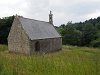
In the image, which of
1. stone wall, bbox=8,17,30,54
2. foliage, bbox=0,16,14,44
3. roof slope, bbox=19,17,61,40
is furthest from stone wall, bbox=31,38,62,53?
foliage, bbox=0,16,14,44

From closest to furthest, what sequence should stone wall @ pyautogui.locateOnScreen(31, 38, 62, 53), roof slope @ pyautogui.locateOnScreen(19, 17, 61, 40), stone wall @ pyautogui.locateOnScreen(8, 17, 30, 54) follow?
stone wall @ pyautogui.locateOnScreen(8, 17, 30, 54) < roof slope @ pyautogui.locateOnScreen(19, 17, 61, 40) < stone wall @ pyautogui.locateOnScreen(31, 38, 62, 53)

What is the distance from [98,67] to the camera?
7.80 m

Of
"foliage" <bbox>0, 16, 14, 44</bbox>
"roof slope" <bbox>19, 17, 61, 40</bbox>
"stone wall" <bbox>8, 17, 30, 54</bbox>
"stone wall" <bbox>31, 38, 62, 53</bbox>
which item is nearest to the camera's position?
"stone wall" <bbox>8, 17, 30, 54</bbox>

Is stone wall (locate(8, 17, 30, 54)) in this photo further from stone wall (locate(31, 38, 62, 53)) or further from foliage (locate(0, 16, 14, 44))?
foliage (locate(0, 16, 14, 44))

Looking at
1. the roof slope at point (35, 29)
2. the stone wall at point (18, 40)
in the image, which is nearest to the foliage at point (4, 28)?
the roof slope at point (35, 29)

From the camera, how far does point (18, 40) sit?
143 feet

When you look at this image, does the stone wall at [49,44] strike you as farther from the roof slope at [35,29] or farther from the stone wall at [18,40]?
the stone wall at [18,40]

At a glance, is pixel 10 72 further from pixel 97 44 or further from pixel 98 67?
pixel 97 44

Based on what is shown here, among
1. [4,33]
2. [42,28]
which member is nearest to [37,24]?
[42,28]

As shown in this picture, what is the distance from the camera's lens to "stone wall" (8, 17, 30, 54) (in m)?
41.6

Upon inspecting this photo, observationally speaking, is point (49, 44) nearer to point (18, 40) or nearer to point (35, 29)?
point (35, 29)

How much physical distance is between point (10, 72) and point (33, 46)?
34826 millimetres

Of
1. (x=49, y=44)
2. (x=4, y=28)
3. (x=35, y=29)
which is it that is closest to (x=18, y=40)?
(x=35, y=29)

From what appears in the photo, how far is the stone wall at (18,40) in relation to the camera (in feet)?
136
